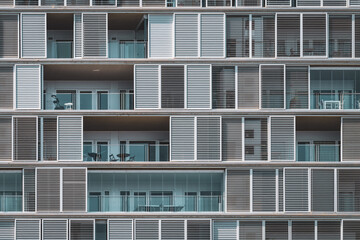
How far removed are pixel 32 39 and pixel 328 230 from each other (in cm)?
1729

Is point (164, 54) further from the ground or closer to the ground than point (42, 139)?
further from the ground

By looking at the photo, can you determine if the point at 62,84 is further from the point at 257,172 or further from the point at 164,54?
the point at 257,172

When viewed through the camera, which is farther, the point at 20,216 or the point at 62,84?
the point at 62,84

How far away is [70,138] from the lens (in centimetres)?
4928

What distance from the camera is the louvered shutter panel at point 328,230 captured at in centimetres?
4906

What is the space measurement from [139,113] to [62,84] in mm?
5255

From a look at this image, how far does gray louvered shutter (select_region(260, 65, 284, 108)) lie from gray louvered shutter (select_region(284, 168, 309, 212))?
337cm

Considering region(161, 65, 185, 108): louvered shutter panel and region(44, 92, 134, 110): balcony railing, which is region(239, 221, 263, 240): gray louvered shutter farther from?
region(44, 92, 134, 110): balcony railing

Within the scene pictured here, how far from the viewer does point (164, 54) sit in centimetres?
5003

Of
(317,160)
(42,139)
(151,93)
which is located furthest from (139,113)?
(317,160)

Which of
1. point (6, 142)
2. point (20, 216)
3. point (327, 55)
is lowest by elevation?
point (20, 216)

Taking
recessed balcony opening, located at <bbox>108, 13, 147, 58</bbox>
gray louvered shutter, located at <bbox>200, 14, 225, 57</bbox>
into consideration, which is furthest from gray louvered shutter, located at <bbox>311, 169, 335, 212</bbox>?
recessed balcony opening, located at <bbox>108, 13, 147, 58</bbox>

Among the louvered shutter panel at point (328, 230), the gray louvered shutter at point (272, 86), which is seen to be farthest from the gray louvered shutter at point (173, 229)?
the gray louvered shutter at point (272, 86)

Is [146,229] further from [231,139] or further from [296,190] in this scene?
[296,190]
